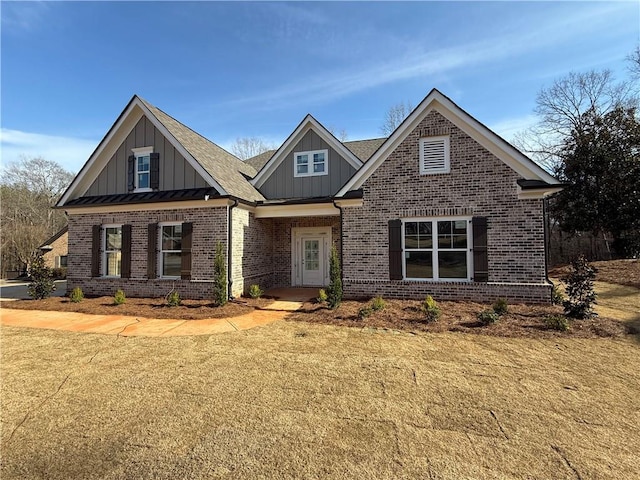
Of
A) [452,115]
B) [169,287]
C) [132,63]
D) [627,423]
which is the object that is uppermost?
[132,63]

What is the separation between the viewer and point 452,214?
9164mm

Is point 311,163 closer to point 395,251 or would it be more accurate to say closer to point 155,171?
point 395,251

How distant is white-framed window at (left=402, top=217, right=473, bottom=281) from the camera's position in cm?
917

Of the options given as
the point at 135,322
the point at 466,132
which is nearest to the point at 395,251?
the point at 466,132

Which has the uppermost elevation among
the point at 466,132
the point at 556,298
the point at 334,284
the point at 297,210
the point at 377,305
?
the point at 466,132

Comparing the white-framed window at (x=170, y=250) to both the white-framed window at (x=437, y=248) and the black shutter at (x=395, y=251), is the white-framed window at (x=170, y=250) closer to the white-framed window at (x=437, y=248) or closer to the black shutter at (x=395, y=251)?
the black shutter at (x=395, y=251)

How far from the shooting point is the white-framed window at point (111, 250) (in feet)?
37.9

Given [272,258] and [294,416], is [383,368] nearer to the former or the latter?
[294,416]

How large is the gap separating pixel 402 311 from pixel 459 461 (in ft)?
17.9

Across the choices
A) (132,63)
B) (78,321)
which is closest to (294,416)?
(78,321)

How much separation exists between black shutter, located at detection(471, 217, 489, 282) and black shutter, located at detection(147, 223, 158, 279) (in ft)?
33.9

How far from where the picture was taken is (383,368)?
475cm

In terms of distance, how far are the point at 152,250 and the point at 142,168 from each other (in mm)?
3361

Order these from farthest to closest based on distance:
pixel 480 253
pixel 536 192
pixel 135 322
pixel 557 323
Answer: pixel 480 253 < pixel 536 192 < pixel 135 322 < pixel 557 323
